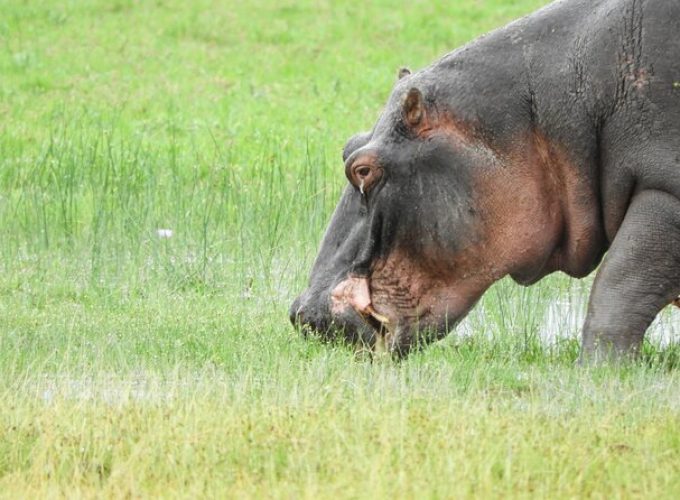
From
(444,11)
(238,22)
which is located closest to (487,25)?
(444,11)

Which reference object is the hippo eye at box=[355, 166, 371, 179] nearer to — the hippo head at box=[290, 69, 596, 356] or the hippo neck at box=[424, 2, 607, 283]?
the hippo head at box=[290, 69, 596, 356]

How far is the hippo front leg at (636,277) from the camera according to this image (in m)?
6.63

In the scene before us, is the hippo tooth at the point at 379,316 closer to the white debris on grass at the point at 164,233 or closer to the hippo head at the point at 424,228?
the hippo head at the point at 424,228

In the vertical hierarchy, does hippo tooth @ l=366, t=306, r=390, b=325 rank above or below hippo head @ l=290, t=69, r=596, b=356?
below

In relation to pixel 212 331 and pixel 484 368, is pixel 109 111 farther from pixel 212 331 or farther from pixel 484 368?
pixel 484 368

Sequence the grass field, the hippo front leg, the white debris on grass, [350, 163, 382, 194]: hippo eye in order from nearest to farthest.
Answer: the grass field < the hippo front leg < [350, 163, 382, 194]: hippo eye < the white debris on grass

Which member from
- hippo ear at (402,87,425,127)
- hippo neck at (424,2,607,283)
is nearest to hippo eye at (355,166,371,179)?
hippo ear at (402,87,425,127)

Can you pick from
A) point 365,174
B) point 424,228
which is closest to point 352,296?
point 424,228

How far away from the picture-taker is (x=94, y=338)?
7.61 m

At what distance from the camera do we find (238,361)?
7.00 metres

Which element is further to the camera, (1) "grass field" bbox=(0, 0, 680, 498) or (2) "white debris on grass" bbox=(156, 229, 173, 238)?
(2) "white debris on grass" bbox=(156, 229, 173, 238)

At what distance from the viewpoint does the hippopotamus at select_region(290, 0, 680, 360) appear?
668 centimetres

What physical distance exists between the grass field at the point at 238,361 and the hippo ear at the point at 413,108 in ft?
3.36

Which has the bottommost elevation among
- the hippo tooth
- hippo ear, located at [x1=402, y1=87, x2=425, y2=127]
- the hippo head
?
the hippo tooth
